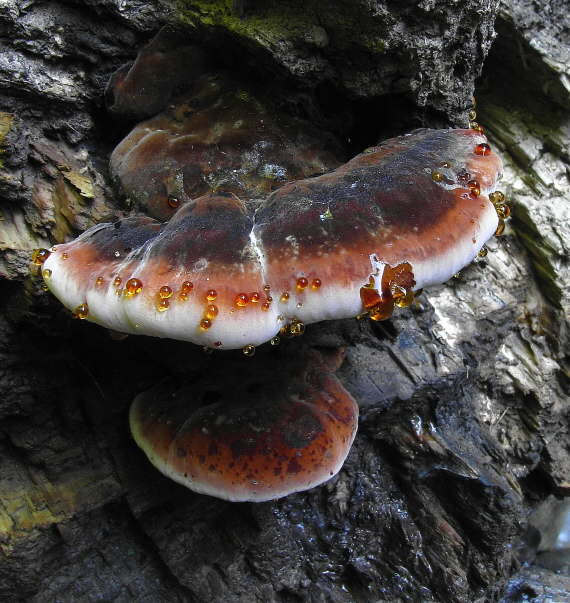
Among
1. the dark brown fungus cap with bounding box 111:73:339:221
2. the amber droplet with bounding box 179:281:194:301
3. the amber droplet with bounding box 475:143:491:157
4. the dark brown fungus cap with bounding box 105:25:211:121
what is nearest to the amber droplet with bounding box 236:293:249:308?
the amber droplet with bounding box 179:281:194:301

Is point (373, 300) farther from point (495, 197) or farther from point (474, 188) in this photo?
point (495, 197)

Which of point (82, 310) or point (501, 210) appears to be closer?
point (82, 310)

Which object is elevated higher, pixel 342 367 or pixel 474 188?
pixel 474 188

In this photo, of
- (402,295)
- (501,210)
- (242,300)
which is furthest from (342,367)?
(242,300)

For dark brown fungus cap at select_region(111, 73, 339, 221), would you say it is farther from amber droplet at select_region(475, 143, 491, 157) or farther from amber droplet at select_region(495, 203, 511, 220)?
amber droplet at select_region(495, 203, 511, 220)

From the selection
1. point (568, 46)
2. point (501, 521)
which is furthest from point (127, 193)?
point (568, 46)

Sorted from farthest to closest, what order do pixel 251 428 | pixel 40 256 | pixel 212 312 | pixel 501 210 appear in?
1. pixel 251 428
2. pixel 501 210
3. pixel 40 256
4. pixel 212 312

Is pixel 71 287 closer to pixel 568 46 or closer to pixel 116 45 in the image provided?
pixel 116 45
